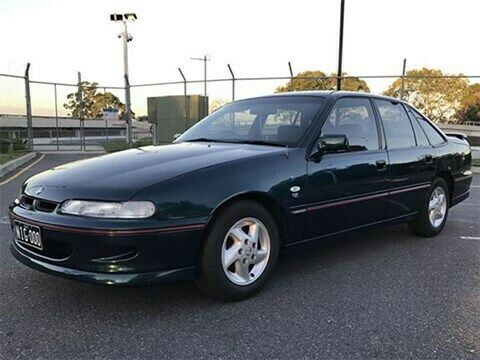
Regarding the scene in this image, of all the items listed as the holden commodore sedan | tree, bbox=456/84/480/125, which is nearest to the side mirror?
the holden commodore sedan

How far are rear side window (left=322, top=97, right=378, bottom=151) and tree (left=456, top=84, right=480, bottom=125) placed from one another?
73.6 ft

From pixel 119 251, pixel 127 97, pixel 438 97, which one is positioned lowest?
pixel 119 251

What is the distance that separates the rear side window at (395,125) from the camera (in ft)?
15.3

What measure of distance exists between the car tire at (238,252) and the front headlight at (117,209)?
0.46 meters

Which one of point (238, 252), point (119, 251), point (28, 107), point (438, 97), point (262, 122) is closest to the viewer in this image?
point (119, 251)

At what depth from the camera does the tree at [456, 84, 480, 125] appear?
25109mm

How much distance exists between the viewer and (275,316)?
3.11 meters

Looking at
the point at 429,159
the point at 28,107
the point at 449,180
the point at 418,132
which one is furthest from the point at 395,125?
the point at 28,107

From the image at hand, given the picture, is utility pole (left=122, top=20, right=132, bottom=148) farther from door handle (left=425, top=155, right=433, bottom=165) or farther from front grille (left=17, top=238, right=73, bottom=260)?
A: front grille (left=17, top=238, right=73, bottom=260)

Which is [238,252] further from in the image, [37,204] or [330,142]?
[37,204]

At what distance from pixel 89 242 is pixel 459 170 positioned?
4.60m

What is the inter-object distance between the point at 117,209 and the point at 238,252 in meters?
0.90

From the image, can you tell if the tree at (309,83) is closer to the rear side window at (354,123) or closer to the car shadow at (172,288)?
the rear side window at (354,123)

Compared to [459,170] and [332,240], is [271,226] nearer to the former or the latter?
[332,240]
